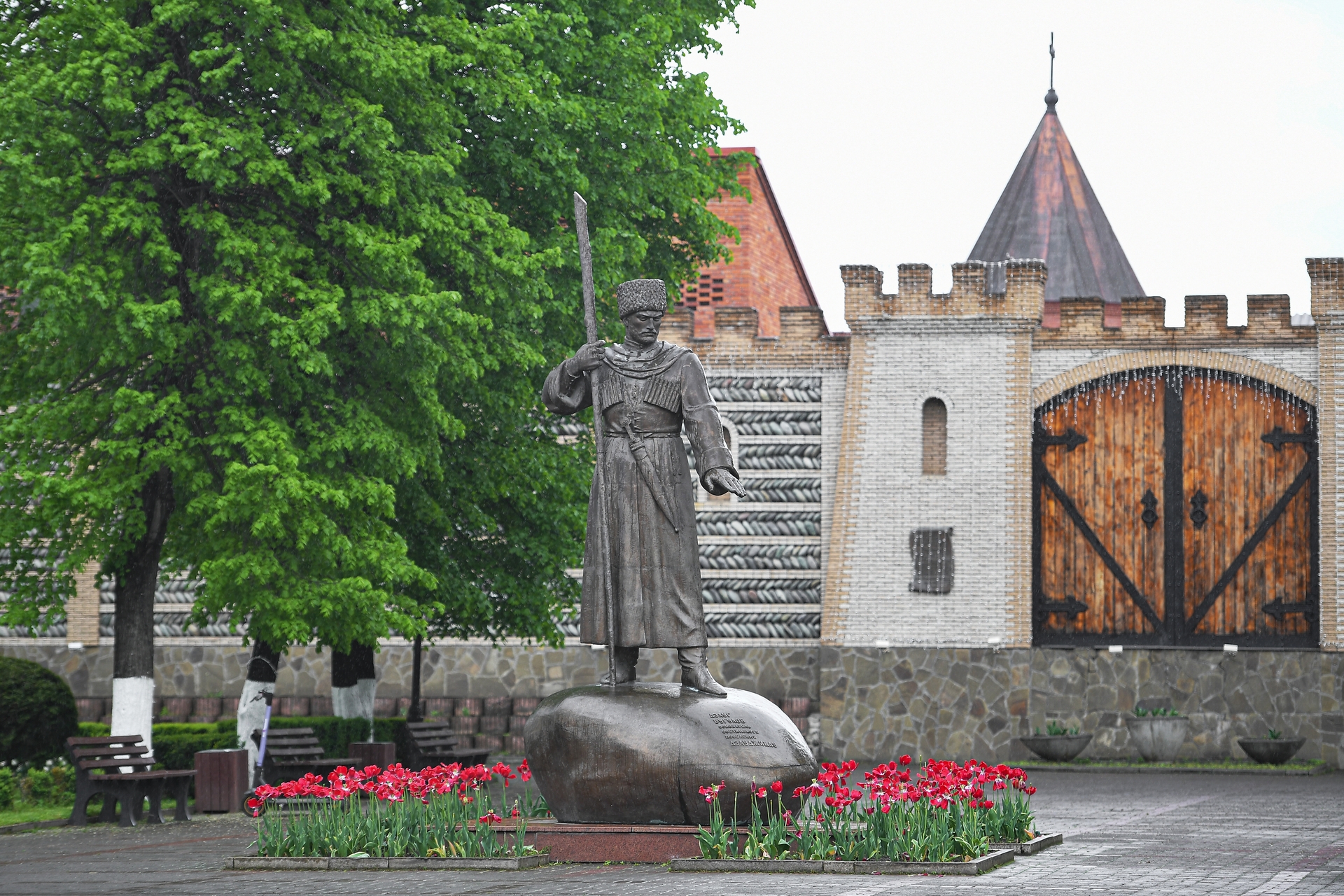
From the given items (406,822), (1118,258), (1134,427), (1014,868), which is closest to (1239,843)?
(1014,868)

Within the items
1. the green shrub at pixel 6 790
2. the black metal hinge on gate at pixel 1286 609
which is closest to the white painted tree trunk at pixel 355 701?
the green shrub at pixel 6 790

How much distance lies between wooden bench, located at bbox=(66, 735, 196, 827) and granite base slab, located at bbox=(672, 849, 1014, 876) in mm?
7555

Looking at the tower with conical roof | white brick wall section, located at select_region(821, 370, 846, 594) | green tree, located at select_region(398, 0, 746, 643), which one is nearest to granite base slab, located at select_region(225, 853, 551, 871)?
green tree, located at select_region(398, 0, 746, 643)

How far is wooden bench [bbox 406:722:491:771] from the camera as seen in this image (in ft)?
63.7

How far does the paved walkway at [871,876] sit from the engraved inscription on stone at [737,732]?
3.08ft

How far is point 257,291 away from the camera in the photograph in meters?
14.9

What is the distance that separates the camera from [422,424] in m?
16.3

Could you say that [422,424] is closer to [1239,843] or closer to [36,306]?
[36,306]

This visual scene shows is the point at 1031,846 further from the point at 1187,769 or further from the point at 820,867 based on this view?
Answer: the point at 1187,769

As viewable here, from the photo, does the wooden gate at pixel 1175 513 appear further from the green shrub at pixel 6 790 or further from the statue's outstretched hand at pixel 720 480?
the statue's outstretched hand at pixel 720 480

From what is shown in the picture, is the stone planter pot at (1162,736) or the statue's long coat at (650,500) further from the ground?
the statue's long coat at (650,500)

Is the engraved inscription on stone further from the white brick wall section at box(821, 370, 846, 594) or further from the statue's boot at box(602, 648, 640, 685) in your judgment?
the white brick wall section at box(821, 370, 846, 594)

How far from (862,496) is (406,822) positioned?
15695mm

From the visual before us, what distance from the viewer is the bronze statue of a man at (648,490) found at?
1076 cm
